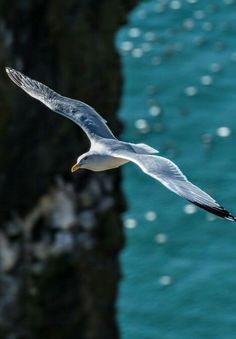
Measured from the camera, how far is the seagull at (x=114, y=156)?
36.0 feet

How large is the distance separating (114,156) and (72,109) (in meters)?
2.18

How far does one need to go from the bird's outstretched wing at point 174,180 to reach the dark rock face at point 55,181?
212 inches

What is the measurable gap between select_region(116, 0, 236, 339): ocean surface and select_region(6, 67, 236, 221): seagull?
10.4 meters

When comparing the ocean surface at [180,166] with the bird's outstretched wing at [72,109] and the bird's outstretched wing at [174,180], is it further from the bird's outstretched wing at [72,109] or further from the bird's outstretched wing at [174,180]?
the bird's outstretched wing at [174,180]

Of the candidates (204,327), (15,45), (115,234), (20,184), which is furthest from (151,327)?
(15,45)

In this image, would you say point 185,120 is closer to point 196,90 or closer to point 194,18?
point 196,90

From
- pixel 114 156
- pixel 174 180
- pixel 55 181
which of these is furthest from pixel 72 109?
pixel 55 181

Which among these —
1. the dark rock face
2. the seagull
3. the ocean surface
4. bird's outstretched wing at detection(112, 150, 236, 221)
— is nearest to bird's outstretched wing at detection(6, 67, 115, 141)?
the seagull

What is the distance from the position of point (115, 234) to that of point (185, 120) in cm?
1040

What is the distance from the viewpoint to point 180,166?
89.1ft

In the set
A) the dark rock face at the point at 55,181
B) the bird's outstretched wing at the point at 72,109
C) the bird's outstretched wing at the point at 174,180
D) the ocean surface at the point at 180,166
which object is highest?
→ the ocean surface at the point at 180,166

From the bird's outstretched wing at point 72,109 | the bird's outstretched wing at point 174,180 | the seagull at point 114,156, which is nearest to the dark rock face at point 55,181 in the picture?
the bird's outstretched wing at point 72,109

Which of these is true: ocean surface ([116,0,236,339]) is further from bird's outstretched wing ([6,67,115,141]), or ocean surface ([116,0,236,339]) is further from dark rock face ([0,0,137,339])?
bird's outstretched wing ([6,67,115,141])

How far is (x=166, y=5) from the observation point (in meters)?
32.5
